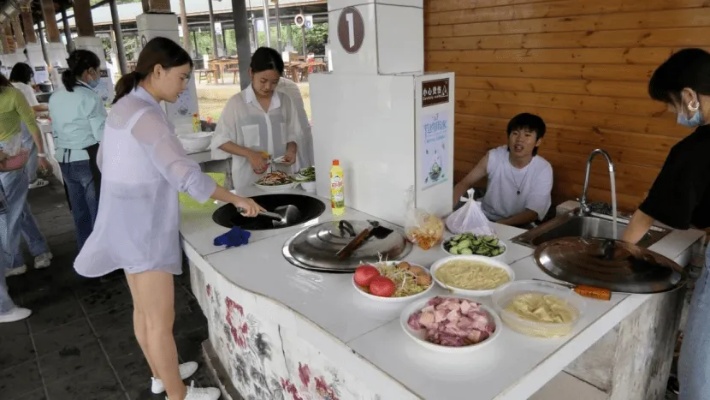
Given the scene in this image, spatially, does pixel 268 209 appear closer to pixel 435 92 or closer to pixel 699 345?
pixel 435 92

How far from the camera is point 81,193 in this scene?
13.1 ft

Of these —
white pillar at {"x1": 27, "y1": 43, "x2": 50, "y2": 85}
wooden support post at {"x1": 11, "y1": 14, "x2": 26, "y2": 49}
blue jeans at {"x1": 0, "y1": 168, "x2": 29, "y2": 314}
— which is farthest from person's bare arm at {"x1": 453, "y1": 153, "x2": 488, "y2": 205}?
wooden support post at {"x1": 11, "y1": 14, "x2": 26, "y2": 49}

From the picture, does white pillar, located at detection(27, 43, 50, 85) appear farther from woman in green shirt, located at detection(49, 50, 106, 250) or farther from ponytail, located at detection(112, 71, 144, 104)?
ponytail, located at detection(112, 71, 144, 104)

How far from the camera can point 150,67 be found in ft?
6.23

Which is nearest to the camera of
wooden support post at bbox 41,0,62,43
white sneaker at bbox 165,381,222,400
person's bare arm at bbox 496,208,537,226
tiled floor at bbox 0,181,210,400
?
white sneaker at bbox 165,381,222,400

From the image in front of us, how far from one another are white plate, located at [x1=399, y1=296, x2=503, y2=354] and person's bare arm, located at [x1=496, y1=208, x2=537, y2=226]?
1.55m

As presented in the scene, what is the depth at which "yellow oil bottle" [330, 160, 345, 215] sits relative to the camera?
223cm

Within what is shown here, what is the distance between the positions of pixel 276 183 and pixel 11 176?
8.35ft

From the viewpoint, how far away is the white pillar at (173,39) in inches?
210

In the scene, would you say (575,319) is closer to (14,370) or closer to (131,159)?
(131,159)

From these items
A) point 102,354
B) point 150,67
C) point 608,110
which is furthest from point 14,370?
point 608,110

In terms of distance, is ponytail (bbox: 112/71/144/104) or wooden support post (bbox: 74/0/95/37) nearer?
ponytail (bbox: 112/71/144/104)

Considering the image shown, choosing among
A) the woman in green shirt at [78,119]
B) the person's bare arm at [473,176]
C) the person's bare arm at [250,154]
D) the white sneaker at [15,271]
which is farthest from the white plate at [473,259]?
the white sneaker at [15,271]

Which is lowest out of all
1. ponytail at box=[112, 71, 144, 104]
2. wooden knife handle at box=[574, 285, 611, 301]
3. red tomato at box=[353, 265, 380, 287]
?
wooden knife handle at box=[574, 285, 611, 301]
